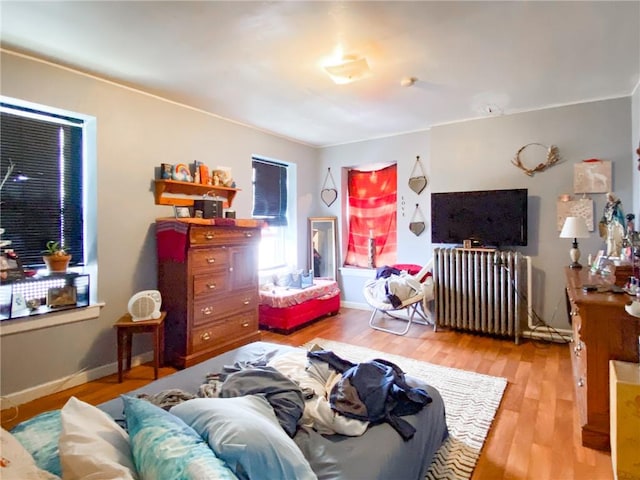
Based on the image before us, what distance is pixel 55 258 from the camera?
8.59ft

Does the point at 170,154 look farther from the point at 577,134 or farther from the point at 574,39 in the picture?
the point at 577,134

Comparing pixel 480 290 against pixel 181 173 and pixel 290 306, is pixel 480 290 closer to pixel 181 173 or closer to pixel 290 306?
pixel 290 306

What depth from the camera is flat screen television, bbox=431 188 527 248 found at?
146 inches

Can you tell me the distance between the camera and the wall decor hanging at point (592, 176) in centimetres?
337

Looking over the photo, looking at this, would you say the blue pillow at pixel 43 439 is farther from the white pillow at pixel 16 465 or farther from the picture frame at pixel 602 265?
the picture frame at pixel 602 265

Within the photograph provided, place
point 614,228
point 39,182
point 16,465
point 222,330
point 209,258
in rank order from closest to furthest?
point 16,465, point 39,182, point 614,228, point 209,258, point 222,330

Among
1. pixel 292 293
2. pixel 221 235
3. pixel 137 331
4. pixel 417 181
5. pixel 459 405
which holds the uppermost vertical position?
pixel 417 181

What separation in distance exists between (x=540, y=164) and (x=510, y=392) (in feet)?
7.73

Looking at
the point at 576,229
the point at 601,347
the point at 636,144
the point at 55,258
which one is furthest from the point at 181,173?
the point at 636,144

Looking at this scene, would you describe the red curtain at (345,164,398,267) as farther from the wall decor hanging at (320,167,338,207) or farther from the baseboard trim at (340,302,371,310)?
the baseboard trim at (340,302,371,310)

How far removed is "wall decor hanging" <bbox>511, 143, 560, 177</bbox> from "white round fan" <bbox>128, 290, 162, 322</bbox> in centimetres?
383

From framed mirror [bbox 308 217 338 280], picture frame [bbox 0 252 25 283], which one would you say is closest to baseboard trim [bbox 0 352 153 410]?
picture frame [bbox 0 252 25 283]

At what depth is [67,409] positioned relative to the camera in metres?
1.10

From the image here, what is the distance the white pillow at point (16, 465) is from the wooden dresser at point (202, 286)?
6.98 feet
